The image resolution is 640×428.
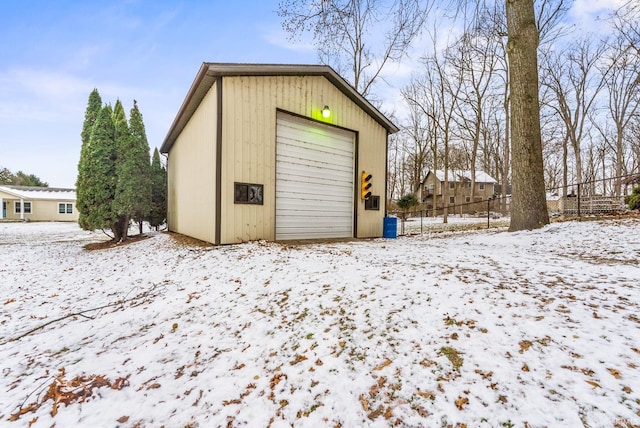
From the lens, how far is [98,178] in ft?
31.2

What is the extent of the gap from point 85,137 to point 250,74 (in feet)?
26.5

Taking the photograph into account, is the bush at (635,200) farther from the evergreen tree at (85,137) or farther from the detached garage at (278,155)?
the evergreen tree at (85,137)

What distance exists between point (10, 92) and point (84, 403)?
2431 cm

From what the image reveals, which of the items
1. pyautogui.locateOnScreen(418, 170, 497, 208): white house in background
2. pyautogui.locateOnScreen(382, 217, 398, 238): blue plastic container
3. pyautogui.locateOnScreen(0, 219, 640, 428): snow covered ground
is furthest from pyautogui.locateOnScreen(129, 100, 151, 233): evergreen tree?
pyautogui.locateOnScreen(418, 170, 497, 208): white house in background

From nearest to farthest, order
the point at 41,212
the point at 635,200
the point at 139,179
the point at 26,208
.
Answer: the point at 635,200 < the point at 139,179 < the point at 26,208 < the point at 41,212

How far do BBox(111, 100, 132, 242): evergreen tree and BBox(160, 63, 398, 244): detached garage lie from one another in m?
1.72

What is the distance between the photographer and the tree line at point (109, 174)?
9.57 m

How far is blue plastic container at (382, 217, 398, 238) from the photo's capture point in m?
9.68

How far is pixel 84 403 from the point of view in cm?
184

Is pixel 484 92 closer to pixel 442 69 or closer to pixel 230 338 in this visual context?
pixel 442 69

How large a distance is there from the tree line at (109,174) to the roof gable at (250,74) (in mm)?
1832

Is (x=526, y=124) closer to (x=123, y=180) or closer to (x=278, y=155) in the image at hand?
(x=278, y=155)

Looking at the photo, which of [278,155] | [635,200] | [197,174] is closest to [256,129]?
[278,155]

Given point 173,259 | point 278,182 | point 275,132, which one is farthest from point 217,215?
point 275,132
